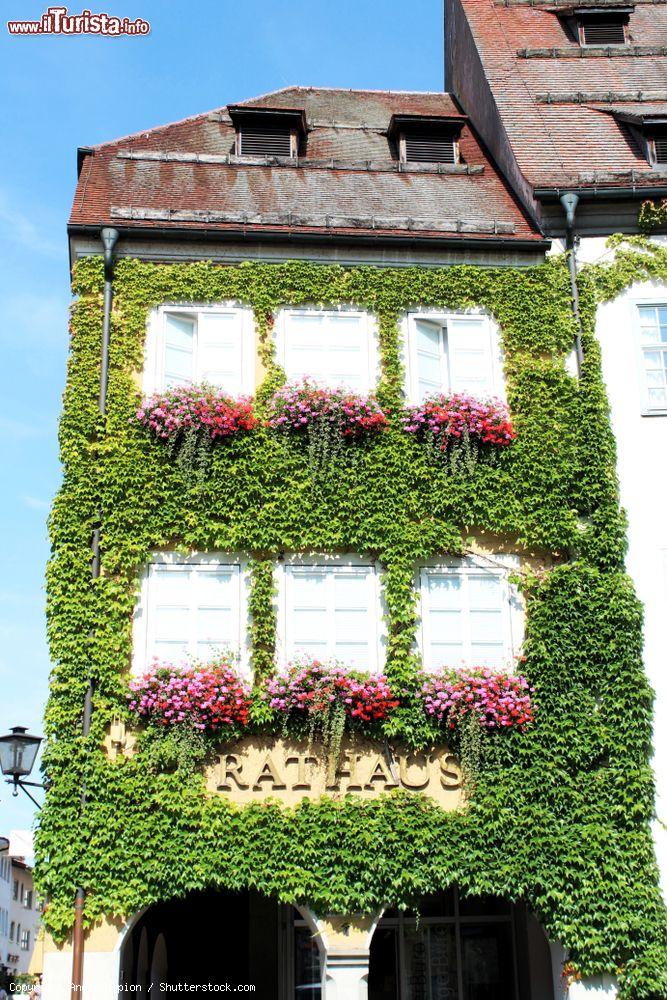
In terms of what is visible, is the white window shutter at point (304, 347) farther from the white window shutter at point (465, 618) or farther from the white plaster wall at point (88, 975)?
the white plaster wall at point (88, 975)

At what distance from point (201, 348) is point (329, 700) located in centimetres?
495

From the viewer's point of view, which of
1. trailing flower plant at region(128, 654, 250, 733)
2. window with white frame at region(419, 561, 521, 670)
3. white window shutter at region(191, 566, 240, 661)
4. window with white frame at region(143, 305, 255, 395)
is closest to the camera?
trailing flower plant at region(128, 654, 250, 733)

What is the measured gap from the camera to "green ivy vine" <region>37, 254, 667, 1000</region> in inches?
520

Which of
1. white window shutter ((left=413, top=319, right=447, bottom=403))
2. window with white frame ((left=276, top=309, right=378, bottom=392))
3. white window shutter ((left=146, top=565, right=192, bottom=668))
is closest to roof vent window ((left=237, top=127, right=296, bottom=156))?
window with white frame ((left=276, top=309, right=378, bottom=392))

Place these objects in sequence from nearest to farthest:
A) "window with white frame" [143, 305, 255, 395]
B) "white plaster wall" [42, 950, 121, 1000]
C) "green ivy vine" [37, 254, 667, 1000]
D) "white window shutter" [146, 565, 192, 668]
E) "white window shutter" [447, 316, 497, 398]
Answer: "white plaster wall" [42, 950, 121, 1000] < "green ivy vine" [37, 254, 667, 1000] < "white window shutter" [146, 565, 192, 668] < "window with white frame" [143, 305, 255, 395] < "white window shutter" [447, 316, 497, 398]

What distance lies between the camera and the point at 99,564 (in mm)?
14297

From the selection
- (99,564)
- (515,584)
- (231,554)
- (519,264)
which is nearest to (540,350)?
(519,264)

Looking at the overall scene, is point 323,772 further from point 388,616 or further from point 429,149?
point 429,149

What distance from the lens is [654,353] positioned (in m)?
16.1

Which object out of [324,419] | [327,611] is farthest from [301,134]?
[327,611]

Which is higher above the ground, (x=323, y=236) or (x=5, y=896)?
(x=323, y=236)

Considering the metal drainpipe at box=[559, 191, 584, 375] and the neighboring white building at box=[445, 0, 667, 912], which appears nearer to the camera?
the neighboring white building at box=[445, 0, 667, 912]

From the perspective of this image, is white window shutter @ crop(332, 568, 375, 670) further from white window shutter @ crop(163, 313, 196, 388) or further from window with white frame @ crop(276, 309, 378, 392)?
white window shutter @ crop(163, 313, 196, 388)

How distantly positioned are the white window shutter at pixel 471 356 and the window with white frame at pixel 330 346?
1.05m
